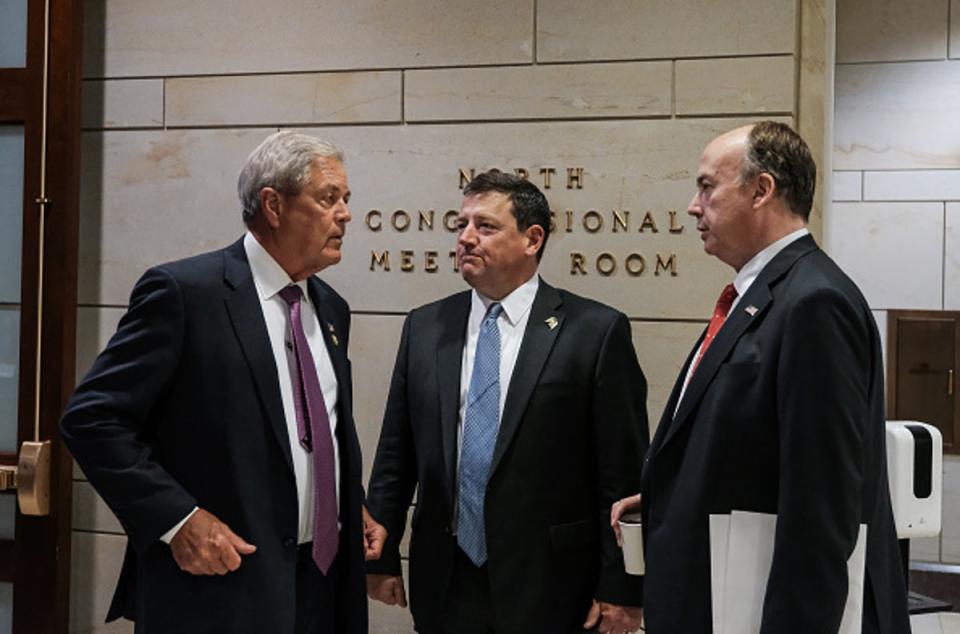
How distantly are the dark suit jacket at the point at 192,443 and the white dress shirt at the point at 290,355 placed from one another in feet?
0.20

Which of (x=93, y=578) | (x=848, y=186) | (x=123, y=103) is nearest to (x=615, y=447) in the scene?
(x=93, y=578)

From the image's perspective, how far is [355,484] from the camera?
125 inches

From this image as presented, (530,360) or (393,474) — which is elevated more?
(530,360)

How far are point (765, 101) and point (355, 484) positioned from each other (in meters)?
2.10

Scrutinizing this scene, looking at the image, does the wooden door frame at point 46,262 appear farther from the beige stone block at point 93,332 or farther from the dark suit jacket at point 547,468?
the dark suit jacket at point 547,468

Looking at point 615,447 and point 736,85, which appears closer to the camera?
point 615,447

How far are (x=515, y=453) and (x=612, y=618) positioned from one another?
0.57m

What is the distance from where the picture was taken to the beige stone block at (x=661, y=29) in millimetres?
4141

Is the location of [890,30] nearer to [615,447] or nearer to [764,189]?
[615,447]

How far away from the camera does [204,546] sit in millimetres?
2758

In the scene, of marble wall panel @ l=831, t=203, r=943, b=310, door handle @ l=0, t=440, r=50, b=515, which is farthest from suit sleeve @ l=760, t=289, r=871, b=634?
marble wall panel @ l=831, t=203, r=943, b=310

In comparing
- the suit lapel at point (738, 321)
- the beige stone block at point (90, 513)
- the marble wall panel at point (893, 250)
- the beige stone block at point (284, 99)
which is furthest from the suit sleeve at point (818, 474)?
the marble wall panel at point (893, 250)

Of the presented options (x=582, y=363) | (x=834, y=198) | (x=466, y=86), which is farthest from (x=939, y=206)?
(x=582, y=363)

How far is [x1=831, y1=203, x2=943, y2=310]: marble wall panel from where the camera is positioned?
23.4ft
